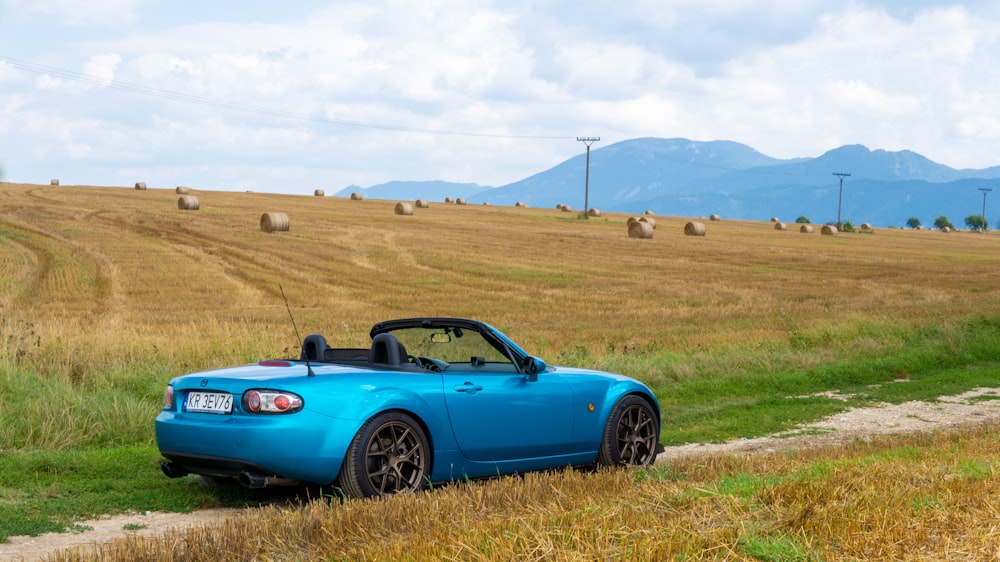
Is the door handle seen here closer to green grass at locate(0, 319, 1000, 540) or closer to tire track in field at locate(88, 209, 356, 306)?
green grass at locate(0, 319, 1000, 540)

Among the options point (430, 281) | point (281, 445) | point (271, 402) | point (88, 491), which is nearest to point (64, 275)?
point (430, 281)

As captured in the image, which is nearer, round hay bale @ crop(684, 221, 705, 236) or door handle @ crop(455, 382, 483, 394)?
door handle @ crop(455, 382, 483, 394)

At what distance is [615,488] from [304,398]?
2082mm

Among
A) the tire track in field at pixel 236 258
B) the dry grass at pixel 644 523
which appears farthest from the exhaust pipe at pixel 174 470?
the tire track in field at pixel 236 258

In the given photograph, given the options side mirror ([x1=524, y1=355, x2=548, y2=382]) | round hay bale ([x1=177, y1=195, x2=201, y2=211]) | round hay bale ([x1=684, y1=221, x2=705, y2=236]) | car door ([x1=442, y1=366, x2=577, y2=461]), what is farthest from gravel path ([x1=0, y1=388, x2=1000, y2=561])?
round hay bale ([x1=177, y1=195, x2=201, y2=211])

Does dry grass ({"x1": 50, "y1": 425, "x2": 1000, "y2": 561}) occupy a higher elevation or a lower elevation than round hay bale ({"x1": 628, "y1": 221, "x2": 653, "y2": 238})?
lower

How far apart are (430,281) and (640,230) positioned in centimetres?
2702

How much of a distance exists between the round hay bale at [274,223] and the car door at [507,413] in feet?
135

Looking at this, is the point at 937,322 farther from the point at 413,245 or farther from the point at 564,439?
the point at 413,245

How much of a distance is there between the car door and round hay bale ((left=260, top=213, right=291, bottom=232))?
4116 centimetres

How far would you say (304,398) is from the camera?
7102 millimetres

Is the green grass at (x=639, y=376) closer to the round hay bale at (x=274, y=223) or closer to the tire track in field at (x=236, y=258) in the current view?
the tire track in field at (x=236, y=258)

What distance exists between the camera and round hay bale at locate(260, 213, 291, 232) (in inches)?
1907

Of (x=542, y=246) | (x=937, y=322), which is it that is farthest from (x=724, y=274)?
(x=937, y=322)
